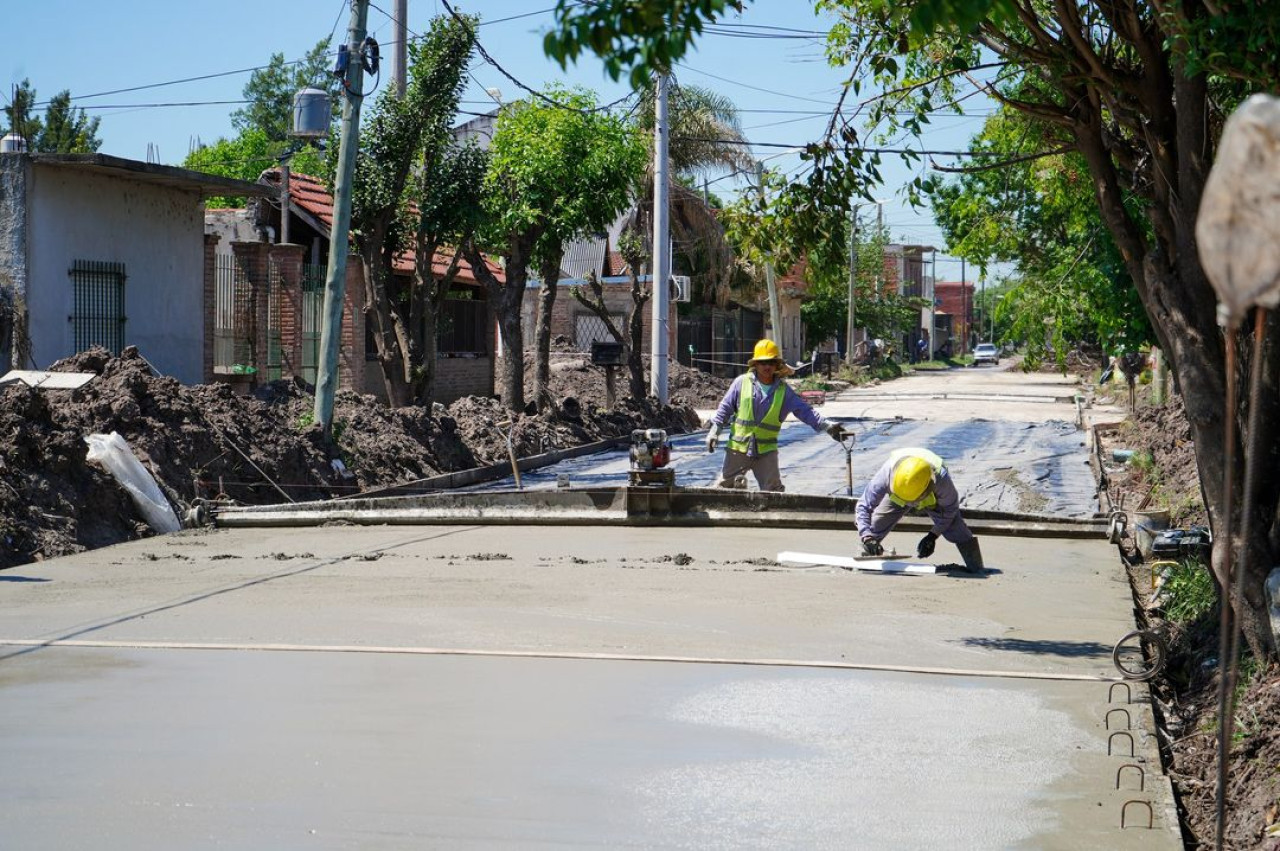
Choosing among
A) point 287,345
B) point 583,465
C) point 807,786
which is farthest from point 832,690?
point 287,345

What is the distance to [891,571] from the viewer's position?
36.4ft

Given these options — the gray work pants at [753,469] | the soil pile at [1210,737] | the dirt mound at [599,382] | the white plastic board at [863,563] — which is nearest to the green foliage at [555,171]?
the dirt mound at [599,382]

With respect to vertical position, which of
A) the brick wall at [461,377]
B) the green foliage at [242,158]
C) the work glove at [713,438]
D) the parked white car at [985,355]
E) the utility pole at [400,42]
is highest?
the green foliage at [242,158]

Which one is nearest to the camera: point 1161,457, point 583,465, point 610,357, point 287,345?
point 1161,457

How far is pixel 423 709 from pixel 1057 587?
550 cm

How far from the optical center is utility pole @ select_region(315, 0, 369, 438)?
1689 centimetres

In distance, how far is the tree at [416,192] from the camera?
21.8 metres

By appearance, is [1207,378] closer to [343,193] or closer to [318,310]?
[343,193]

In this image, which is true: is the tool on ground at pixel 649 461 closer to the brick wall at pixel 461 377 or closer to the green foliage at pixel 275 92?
the brick wall at pixel 461 377

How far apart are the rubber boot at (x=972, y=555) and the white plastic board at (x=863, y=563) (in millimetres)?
239

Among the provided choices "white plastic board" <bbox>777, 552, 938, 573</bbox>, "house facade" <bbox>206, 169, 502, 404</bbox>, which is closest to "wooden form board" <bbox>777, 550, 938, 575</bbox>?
"white plastic board" <bbox>777, 552, 938, 573</bbox>

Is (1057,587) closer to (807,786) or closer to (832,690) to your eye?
(832,690)

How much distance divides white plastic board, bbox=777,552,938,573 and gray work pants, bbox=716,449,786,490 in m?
2.41

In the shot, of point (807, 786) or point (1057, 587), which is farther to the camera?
point (1057, 587)
